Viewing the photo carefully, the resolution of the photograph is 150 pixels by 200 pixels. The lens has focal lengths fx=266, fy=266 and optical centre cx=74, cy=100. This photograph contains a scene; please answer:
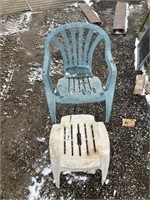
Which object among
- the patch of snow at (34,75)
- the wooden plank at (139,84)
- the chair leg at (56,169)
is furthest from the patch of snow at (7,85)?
the wooden plank at (139,84)

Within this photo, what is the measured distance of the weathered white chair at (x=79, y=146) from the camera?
2416mm

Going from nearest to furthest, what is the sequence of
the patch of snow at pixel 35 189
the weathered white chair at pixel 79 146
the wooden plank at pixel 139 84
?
1. the weathered white chair at pixel 79 146
2. the patch of snow at pixel 35 189
3. the wooden plank at pixel 139 84

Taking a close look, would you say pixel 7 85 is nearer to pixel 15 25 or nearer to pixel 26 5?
pixel 15 25

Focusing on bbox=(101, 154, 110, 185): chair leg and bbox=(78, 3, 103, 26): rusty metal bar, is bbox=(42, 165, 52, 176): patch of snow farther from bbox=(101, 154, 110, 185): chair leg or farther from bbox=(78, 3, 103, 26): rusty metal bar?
bbox=(78, 3, 103, 26): rusty metal bar

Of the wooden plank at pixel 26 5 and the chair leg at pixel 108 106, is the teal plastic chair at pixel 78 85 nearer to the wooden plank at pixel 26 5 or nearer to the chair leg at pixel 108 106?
the chair leg at pixel 108 106

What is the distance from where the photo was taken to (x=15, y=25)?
485cm

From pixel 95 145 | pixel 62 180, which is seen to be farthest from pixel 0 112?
pixel 95 145

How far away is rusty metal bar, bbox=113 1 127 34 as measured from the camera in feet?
15.0

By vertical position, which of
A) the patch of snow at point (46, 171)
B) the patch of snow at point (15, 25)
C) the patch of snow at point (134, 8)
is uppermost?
the patch of snow at point (134, 8)

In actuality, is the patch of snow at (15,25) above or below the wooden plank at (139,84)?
above

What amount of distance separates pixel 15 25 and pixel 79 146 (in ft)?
10.2

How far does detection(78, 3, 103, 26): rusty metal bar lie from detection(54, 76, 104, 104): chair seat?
195cm

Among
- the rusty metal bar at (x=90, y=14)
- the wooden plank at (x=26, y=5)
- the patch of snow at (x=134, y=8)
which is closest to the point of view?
the rusty metal bar at (x=90, y=14)

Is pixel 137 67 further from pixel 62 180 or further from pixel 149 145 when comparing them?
pixel 62 180
